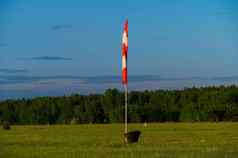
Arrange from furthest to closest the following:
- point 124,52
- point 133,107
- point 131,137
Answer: point 133,107 < point 124,52 < point 131,137

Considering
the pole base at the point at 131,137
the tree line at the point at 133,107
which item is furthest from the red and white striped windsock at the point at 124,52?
the tree line at the point at 133,107

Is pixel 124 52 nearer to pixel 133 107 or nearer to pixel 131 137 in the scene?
pixel 131 137

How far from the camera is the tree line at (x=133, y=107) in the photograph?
118000mm

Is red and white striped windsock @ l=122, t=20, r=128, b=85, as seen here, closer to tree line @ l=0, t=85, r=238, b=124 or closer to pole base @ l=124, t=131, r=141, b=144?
pole base @ l=124, t=131, r=141, b=144

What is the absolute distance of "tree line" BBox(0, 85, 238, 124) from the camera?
387 ft

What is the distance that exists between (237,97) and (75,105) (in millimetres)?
36646

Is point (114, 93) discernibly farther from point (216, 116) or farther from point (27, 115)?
point (216, 116)

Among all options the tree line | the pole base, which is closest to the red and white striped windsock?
the pole base

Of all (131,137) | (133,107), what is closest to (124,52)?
(131,137)

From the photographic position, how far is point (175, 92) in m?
136

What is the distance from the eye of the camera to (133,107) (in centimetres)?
12081

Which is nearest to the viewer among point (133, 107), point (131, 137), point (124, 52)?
point (131, 137)

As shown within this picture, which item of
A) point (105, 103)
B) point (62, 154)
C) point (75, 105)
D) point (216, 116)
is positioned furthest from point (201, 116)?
point (62, 154)

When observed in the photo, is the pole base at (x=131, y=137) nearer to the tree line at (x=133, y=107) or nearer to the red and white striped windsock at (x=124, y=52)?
the red and white striped windsock at (x=124, y=52)
